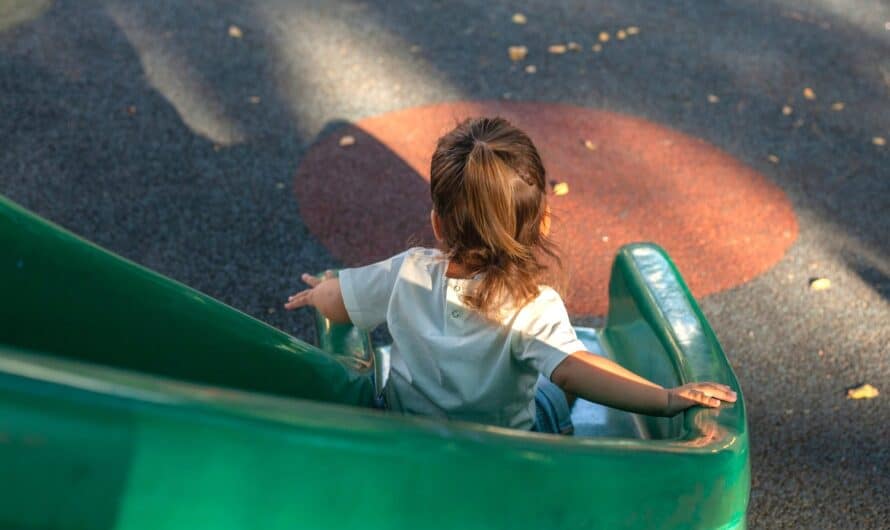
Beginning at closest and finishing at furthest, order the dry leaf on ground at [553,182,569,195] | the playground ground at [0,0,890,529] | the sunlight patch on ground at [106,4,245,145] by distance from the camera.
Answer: the playground ground at [0,0,890,529] < the dry leaf on ground at [553,182,569,195] < the sunlight patch on ground at [106,4,245,145]

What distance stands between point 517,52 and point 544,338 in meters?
3.50

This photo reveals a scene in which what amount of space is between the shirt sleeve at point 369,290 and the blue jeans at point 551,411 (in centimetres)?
41

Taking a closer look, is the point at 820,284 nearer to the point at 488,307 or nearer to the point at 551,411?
the point at 551,411

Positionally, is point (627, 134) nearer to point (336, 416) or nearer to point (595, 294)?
point (595, 294)

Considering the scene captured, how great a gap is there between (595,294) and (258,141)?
5.58 feet

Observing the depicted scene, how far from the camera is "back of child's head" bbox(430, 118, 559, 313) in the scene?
155cm

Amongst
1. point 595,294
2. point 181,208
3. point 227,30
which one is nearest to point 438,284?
point 595,294

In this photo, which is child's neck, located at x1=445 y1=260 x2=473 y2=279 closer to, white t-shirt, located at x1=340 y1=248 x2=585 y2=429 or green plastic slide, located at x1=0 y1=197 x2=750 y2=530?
white t-shirt, located at x1=340 y1=248 x2=585 y2=429

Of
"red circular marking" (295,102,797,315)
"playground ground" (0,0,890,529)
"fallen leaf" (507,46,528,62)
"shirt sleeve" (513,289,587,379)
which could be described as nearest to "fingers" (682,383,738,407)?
"shirt sleeve" (513,289,587,379)

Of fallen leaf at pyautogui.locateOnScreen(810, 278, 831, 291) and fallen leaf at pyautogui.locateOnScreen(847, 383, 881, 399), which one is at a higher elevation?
fallen leaf at pyautogui.locateOnScreen(810, 278, 831, 291)

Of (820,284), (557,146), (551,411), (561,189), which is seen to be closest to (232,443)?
(551,411)

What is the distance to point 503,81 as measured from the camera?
4.65m

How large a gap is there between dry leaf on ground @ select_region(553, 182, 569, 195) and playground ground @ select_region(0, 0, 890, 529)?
0.06 m

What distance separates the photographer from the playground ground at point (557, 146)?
2.99 meters
